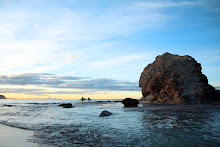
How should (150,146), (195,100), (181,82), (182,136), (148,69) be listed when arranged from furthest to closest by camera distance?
(148,69)
(181,82)
(195,100)
(182,136)
(150,146)

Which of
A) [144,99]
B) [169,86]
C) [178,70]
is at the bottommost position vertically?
[144,99]

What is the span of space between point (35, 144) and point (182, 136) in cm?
746

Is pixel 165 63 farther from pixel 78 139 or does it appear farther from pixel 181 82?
pixel 78 139

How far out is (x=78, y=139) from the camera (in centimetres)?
878

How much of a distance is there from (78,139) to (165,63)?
44.2 meters

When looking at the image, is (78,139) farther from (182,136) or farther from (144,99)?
(144,99)

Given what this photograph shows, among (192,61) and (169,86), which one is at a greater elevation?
(192,61)

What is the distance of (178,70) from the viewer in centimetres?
4406

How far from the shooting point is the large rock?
1528 inches

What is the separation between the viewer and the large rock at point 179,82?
38.8m

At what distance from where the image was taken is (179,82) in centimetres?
4212

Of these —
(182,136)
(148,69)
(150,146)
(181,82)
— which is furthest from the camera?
(148,69)

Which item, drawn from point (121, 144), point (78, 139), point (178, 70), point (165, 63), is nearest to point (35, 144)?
point (78, 139)

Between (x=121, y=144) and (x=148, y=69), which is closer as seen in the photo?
(x=121, y=144)
